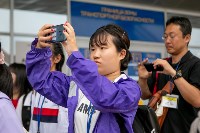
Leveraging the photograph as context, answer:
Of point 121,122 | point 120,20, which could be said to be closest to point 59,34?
point 121,122

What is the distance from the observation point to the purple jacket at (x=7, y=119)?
163 centimetres

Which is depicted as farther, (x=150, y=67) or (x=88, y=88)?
(x=150, y=67)

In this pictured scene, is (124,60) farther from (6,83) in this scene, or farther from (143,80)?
(143,80)

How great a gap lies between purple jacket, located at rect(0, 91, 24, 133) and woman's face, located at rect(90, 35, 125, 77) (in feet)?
1.75

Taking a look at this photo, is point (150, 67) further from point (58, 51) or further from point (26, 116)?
point (26, 116)

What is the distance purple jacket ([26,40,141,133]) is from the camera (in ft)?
5.52

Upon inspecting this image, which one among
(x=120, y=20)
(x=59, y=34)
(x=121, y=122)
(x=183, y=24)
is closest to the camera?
(x=59, y=34)

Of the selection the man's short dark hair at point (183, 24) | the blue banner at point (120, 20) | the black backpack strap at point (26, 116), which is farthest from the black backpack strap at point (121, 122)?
the blue banner at point (120, 20)

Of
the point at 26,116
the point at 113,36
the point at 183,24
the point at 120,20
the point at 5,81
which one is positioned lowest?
the point at 26,116

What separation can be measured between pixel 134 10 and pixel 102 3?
32.7 inches

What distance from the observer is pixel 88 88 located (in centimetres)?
169

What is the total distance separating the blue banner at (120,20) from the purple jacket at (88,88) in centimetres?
502

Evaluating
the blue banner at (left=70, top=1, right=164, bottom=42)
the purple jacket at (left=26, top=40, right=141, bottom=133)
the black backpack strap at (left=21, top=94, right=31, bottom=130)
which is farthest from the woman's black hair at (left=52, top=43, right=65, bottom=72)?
the blue banner at (left=70, top=1, right=164, bottom=42)

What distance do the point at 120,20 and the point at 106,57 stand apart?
19.1 ft
